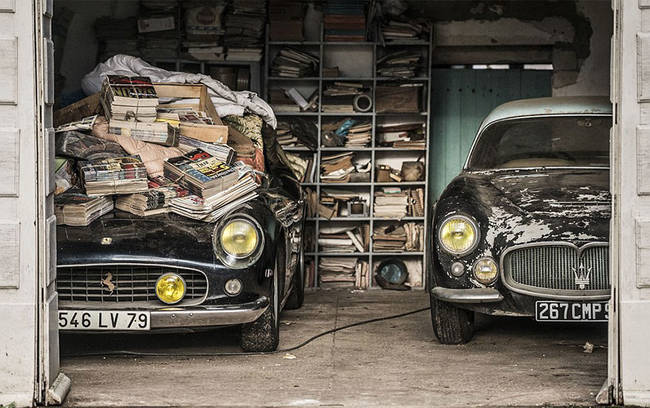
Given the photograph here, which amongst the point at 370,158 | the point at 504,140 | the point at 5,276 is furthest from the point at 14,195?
the point at 370,158

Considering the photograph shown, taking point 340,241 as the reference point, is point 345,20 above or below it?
above

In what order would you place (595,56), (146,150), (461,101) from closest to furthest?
1. (146,150)
2. (595,56)
3. (461,101)

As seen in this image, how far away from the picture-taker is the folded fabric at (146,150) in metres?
7.06

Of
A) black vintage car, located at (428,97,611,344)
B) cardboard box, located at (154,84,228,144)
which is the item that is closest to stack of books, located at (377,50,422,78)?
cardboard box, located at (154,84,228,144)

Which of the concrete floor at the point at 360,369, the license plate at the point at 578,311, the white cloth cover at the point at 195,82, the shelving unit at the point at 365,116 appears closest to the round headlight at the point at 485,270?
the license plate at the point at 578,311

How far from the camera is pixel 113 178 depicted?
263 inches

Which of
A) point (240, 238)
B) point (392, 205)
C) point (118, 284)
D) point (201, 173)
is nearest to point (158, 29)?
point (392, 205)

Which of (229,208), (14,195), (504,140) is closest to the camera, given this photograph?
(14,195)

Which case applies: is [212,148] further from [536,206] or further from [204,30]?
[204,30]

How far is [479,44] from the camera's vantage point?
10.6 metres

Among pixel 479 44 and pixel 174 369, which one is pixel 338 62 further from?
pixel 174 369

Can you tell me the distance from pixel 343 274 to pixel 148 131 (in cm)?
374

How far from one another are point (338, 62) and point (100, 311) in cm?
535

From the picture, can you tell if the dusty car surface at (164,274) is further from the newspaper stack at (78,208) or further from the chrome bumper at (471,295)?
the chrome bumper at (471,295)
